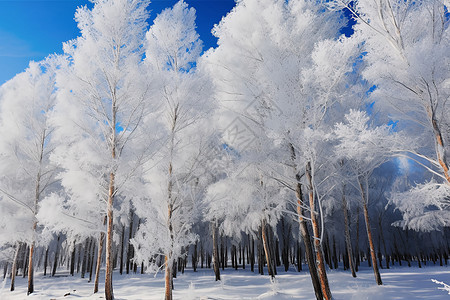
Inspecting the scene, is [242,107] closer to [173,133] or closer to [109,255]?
[173,133]

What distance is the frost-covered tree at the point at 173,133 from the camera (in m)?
7.61

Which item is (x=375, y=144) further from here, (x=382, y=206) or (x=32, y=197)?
(x=382, y=206)

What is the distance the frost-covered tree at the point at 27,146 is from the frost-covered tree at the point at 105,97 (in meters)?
5.59

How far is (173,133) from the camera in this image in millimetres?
8344

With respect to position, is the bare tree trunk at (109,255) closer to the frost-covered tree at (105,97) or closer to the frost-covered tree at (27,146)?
the frost-covered tree at (105,97)

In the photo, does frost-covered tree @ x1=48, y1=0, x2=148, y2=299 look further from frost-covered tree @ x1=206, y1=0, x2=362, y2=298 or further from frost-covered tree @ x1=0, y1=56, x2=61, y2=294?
frost-covered tree @ x1=0, y1=56, x2=61, y2=294

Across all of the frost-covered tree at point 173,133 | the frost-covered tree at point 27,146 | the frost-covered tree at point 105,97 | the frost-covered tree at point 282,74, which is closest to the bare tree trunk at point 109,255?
the frost-covered tree at point 105,97

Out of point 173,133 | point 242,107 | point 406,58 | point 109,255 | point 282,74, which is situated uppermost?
point 242,107

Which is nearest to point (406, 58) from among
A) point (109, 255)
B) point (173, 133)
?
point (173, 133)

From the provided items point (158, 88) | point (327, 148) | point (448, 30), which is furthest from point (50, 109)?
point (448, 30)

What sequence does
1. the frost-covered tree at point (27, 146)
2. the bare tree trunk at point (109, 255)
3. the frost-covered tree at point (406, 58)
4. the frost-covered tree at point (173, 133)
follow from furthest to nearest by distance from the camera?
the frost-covered tree at point (27, 146) → the frost-covered tree at point (173, 133) → the bare tree trunk at point (109, 255) → the frost-covered tree at point (406, 58)

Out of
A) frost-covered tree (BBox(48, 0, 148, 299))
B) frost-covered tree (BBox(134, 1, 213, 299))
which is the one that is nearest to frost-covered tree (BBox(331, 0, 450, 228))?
frost-covered tree (BBox(134, 1, 213, 299))

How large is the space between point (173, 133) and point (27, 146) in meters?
9.41

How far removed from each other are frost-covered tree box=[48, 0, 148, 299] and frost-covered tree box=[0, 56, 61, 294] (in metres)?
5.59
